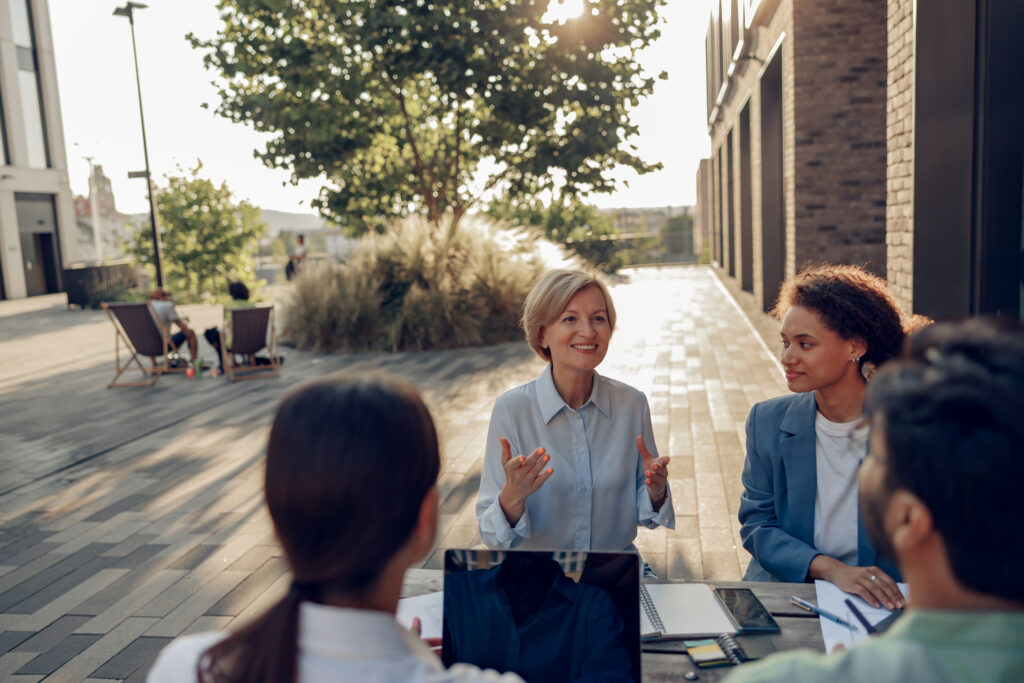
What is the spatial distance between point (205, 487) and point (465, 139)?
37.3 ft

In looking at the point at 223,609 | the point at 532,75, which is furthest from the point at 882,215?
the point at 223,609

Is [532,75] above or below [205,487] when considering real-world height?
above

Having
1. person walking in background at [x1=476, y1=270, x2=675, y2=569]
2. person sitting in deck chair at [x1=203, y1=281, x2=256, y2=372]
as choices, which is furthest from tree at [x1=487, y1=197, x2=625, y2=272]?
person walking in background at [x1=476, y1=270, x2=675, y2=569]

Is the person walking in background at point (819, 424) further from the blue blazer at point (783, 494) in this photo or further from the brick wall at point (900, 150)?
the brick wall at point (900, 150)

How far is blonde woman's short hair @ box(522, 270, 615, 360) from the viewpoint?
2.79 metres

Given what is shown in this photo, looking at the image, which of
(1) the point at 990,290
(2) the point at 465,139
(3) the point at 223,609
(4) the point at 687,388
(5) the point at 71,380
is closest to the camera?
(3) the point at 223,609

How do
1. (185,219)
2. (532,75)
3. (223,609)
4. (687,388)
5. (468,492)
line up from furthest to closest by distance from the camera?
(185,219) < (532,75) < (687,388) < (468,492) < (223,609)

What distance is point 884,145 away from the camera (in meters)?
8.88

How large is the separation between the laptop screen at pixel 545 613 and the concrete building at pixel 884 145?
3.26m

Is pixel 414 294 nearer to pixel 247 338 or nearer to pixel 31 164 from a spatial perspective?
pixel 247 338

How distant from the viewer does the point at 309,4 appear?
13.7 meters

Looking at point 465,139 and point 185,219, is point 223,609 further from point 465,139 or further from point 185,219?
point 185,219

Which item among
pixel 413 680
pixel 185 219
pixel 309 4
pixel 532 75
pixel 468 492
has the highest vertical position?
pixel 309 4

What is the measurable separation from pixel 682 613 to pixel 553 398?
949mm
